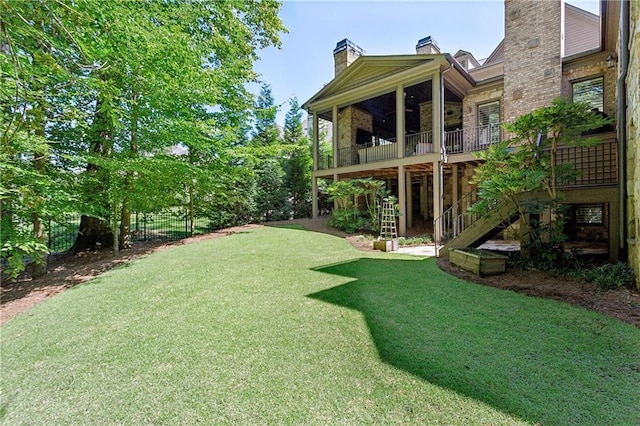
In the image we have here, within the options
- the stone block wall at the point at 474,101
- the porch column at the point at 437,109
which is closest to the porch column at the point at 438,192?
the porch column at the point at 437,109

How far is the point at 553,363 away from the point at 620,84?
620 cm

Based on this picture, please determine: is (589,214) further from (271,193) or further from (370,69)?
(271,193)

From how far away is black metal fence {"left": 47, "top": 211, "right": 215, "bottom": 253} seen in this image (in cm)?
1044

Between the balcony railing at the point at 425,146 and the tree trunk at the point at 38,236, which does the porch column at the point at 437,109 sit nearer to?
the balcony railing at the point at 425,146

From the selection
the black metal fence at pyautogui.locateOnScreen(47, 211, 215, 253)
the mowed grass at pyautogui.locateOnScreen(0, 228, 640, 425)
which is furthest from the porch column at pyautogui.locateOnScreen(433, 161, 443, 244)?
the black metal fence at pyautogui.locateOnScreen(47, 211, 215, 253)

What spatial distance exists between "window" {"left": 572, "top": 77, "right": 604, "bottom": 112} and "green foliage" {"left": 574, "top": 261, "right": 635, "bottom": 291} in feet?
22.9

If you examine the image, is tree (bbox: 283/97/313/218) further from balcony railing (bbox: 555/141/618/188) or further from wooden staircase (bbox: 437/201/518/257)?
balcony railing (bbox: 555/141/618/188)

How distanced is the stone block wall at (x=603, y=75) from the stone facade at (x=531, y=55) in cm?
44

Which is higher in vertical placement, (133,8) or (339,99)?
(339,99)

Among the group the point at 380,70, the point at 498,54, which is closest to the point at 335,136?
the point at 380,70

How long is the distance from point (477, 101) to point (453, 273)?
9079 mm

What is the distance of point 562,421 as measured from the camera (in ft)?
6.52

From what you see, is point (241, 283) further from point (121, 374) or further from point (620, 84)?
point (620, 84)

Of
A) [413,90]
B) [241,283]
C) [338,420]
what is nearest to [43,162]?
[241,283]
